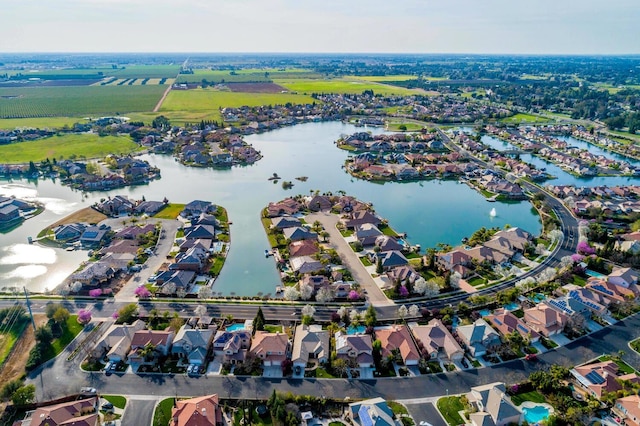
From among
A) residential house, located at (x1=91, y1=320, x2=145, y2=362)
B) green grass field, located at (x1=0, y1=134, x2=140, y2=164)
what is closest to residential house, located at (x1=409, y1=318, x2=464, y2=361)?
residential house, located at (x1=91, y1=320, x2=145, y2=362)

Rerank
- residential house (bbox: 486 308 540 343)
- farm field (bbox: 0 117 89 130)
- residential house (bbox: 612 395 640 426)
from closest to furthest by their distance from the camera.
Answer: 1. residential house (bbox: 612 395 640 426)
2. residential house (bbox: 486 308 540 343)
3. farm field (bbox: 0 117 89 130)

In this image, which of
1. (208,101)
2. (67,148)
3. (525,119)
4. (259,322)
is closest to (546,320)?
(259,322)

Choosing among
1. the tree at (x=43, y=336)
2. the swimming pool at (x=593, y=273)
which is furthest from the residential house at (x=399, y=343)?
the tree at (x=43, y=336)

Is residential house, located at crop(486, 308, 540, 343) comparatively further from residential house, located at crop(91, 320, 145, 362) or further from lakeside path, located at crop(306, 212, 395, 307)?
residential house, located at crop(91, 320, 145, 362)

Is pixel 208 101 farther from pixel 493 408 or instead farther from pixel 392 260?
pixel 493 408

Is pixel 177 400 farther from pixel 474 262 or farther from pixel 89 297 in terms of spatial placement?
pixel 474 262

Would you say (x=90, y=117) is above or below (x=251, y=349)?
above

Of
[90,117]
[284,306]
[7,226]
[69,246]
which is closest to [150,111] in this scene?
[90,117]

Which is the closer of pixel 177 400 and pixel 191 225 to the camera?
pixel 177 400
